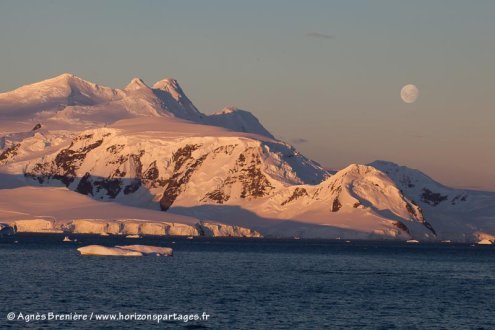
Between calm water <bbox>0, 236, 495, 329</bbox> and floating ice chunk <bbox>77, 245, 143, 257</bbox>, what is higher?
floating ice chunk <bbox>77, 245, 143, 257</bbox>

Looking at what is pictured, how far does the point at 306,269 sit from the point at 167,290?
5412 cm

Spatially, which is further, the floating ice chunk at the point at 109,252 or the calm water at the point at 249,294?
the floating ice chunk at the point at 109,252

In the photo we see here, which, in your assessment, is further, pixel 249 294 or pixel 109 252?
pixel 109 252

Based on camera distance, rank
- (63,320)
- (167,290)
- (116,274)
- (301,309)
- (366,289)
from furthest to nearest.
Answer: 1. (116,274)
2. (366,289)
3. (167,290)
4. (301,309)
5. (63,320)

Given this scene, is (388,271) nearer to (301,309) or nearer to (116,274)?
(116,274)

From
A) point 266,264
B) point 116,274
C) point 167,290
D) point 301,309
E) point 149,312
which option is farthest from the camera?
point 266,264

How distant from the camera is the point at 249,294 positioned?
412 ft

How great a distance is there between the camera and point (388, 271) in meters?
180

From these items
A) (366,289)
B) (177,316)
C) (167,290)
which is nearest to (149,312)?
(177,316)

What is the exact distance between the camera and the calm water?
103625 mm

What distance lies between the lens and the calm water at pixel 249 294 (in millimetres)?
103625

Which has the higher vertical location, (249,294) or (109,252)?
(109,252)

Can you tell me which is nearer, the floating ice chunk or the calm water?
the calm water

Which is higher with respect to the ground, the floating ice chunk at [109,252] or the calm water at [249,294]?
the floating ice chunk at [109,252]
